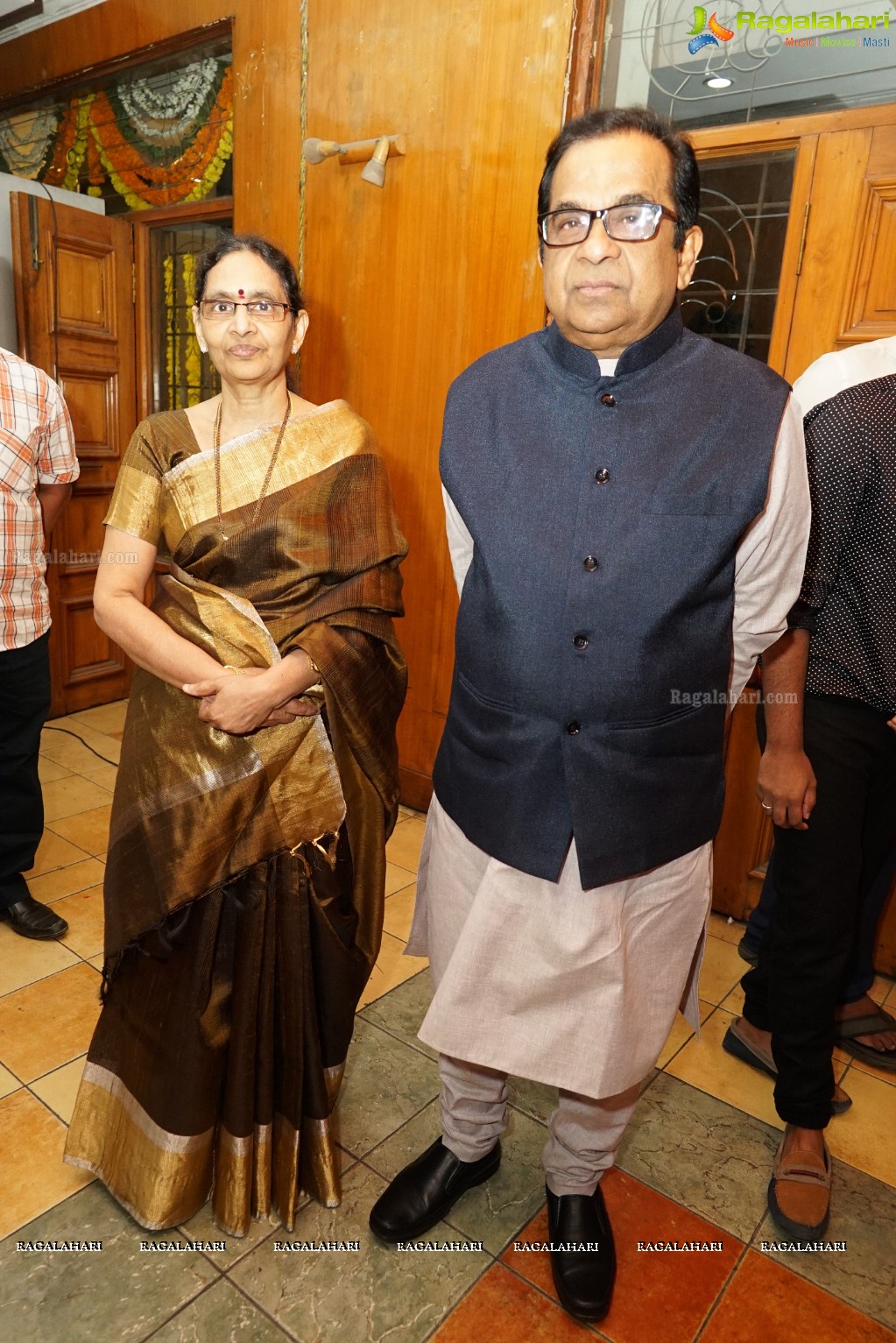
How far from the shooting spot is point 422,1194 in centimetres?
155

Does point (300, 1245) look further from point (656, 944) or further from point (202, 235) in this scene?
point (202, 235)

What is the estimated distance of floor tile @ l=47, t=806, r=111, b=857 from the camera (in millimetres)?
2939

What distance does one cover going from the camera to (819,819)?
5.32ft

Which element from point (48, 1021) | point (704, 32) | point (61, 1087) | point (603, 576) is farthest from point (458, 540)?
point (704, 32)

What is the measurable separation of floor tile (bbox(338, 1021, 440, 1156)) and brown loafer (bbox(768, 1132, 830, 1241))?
0.71 m

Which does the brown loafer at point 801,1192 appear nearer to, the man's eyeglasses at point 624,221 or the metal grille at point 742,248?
the man's eyeglasses at point 624,221

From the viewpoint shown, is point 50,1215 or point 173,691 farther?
point 50,1215

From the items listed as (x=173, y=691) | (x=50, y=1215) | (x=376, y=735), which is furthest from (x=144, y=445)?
(x=50, y=1215)

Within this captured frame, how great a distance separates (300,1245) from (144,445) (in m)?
1.40

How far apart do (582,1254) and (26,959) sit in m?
1.62

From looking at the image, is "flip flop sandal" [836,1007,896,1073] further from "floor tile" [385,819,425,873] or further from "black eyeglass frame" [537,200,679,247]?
"black eyeglass frame" [537,200,679,247]

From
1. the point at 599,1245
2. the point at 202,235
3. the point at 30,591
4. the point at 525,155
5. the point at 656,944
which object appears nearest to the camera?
the point at 656,944

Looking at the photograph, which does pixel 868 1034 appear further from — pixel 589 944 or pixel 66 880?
pixel 66 880

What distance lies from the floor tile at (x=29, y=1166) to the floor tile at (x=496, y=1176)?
0.59m
